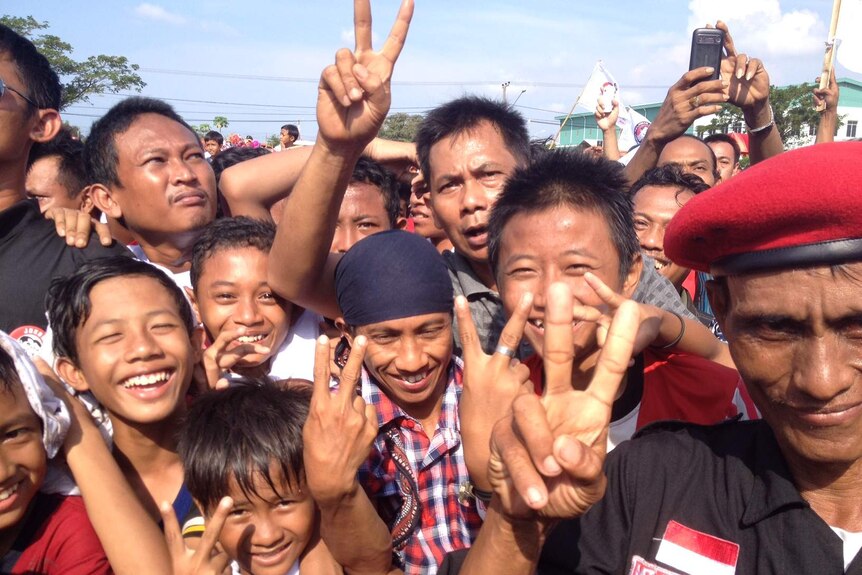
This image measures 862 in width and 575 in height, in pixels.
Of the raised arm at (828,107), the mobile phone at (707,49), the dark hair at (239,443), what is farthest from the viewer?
the raised arm at (828,107)

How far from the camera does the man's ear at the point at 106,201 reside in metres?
3.26

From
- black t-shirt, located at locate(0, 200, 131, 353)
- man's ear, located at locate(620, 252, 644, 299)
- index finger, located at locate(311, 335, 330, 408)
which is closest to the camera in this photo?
index finger, located at locate(311, 335, 330, 408)

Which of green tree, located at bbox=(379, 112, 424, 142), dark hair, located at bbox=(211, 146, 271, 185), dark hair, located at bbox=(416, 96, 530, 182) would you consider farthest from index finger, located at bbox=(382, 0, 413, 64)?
green tree, located at bbox=(379, 112, 424, 142)

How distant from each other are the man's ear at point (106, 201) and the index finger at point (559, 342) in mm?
2611

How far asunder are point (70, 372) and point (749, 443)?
2109 mm

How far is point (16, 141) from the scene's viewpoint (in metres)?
2.71

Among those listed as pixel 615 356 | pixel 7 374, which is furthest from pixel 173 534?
pixel 615 356

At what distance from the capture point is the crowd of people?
1.36 m

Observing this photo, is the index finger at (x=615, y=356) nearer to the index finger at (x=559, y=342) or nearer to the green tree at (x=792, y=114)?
the index finger at (x=559, y=342)

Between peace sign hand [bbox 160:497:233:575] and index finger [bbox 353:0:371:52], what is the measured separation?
4.70ft

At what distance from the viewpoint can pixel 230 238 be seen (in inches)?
110

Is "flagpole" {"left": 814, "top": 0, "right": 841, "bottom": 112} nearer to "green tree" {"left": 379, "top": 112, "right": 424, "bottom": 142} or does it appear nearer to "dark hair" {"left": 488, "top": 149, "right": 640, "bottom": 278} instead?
"dark hair" {"left": 488, "top": 149, "right": 640, "bottom": 278}

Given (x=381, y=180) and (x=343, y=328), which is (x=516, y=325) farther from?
(x=381, y=180)

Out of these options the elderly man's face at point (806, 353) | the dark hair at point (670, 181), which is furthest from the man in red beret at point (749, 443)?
the dark hair at point (670, 181)
